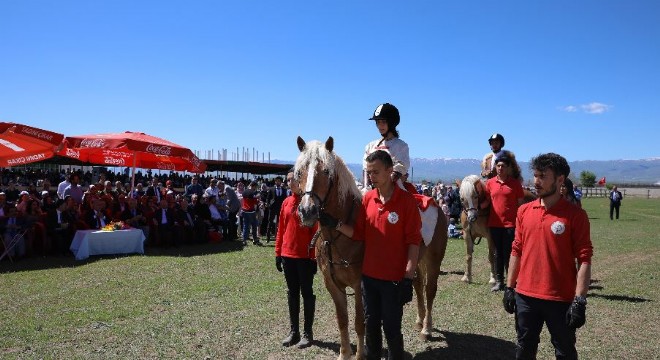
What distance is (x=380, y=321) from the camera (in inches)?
156

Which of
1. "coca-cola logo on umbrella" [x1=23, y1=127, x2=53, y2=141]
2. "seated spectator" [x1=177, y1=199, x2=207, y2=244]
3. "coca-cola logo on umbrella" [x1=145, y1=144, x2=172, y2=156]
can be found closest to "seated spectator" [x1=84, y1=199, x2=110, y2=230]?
"coca-cola logo on umbrella" [x1=145, y1=144, x2=172, y2=156]

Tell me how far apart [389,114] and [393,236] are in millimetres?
2068

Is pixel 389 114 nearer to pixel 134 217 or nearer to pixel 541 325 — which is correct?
pixel 541 325

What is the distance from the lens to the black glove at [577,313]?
3139mm

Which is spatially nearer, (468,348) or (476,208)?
(468,348)

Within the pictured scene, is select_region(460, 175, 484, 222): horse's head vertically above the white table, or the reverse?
select_region(460, 175, 484, 222): horse's head

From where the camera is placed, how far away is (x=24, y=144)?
1132cm

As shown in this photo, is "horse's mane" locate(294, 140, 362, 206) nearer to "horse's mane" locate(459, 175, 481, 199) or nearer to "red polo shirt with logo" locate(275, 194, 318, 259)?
"red polo shirt with logo" locate(275, 194, 318, 259)

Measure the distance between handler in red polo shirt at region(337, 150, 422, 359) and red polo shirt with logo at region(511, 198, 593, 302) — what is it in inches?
35.0

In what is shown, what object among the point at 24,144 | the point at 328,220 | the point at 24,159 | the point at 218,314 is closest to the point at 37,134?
the point at 24,144

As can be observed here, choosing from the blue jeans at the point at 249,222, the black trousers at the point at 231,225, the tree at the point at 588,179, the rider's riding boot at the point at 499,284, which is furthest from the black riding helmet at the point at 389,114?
the tree at the point at 588,179

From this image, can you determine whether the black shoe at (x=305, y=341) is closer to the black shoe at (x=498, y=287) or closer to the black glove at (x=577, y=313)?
the black glove at (x=577, y=313)

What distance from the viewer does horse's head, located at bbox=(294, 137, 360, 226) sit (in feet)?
13.0

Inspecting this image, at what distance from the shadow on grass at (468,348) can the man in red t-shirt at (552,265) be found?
70.4 inches
